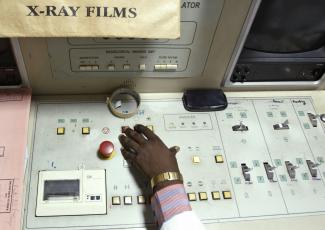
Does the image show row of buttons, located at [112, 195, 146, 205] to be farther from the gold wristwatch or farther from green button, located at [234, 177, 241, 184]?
green button, located at [234, 177, 241, 184]

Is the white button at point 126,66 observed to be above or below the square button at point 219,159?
above

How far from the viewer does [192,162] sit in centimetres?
99

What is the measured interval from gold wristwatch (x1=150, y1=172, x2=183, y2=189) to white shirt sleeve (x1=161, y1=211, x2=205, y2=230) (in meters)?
0.09

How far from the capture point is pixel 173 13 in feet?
2.50

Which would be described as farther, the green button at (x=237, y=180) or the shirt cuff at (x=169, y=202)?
the green button at (x=237, y=180)

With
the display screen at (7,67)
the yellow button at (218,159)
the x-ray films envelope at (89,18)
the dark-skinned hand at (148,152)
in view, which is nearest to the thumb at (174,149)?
the dark-skinned hand at (148,152)

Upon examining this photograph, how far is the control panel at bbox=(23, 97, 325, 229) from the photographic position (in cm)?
90

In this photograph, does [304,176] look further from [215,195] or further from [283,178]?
[215,195]

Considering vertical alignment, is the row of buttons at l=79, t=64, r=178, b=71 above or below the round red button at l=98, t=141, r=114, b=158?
above

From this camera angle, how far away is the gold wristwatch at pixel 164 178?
89cm

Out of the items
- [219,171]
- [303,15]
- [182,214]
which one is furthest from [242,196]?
[303,15]

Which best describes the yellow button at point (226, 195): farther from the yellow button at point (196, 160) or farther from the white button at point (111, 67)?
the white button at point (111, 67)

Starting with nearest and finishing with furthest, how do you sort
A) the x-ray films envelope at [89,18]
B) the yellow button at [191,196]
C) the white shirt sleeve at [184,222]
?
the x-ray films envelope at [89,18], the white shirt sleeve at [184,222], the yellow button at [191,196]

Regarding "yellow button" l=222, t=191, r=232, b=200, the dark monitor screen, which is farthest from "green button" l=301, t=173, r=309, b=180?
the dark monitor screen
